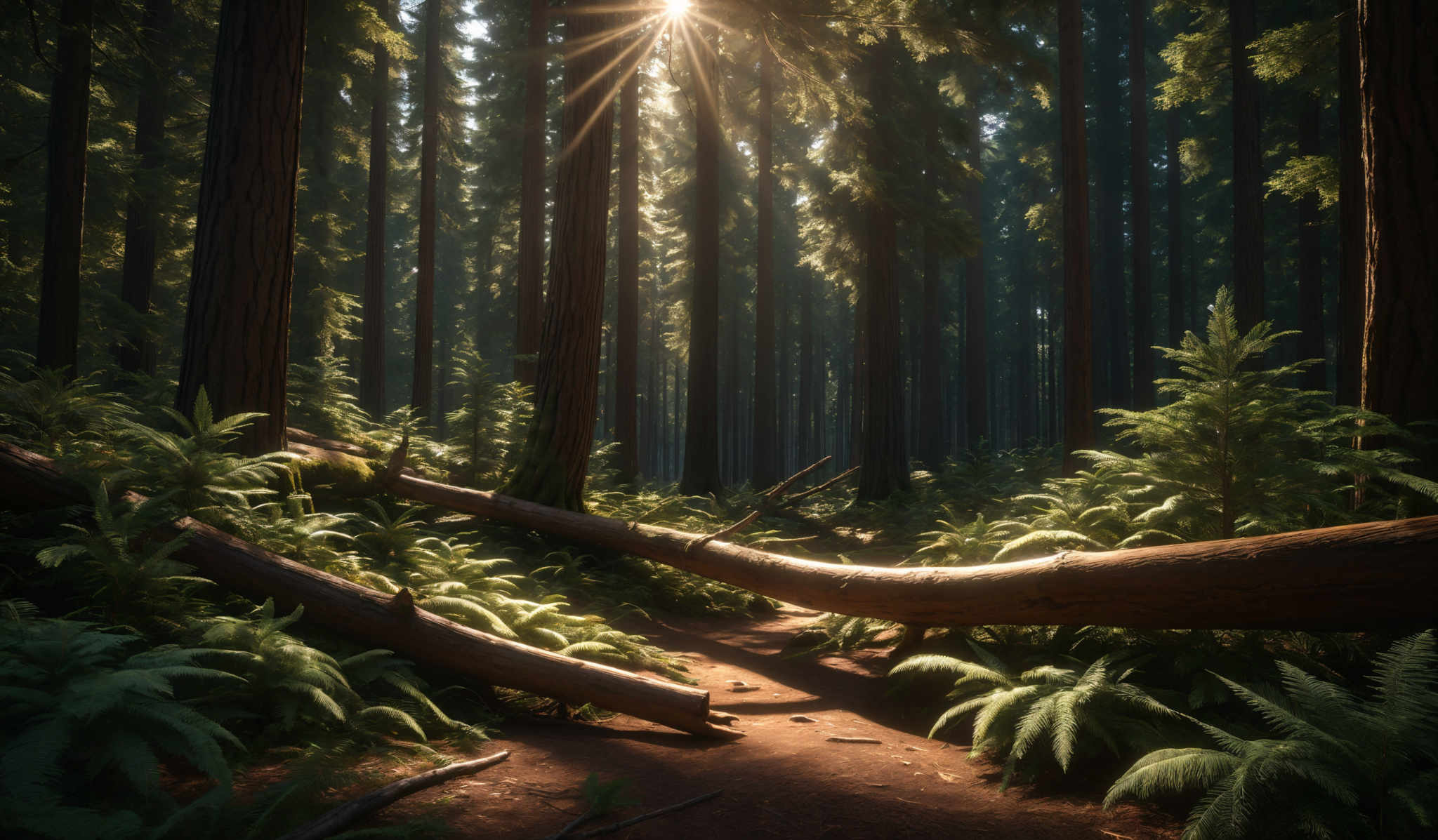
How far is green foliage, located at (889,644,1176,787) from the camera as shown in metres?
3.30

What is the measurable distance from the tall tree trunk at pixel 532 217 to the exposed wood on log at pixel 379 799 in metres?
11.1

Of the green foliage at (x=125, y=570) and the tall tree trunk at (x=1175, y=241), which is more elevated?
the tall tree trunk at (x=1175, y=241)

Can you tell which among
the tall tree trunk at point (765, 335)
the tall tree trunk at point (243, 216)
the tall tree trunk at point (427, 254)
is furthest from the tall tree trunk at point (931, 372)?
the tall tree trunk at point (243, 216)

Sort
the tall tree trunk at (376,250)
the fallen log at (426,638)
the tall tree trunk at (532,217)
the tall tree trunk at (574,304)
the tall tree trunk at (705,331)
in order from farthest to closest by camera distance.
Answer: the tall tree trunk at (376,250) → the tall tree trunk at (705,331) → the tall tree trunk at (532,217) → the tall tree trunk at (574,304) → the fallen log at (426,638)

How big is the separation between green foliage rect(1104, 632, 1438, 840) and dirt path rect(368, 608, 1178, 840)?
0.34 meters

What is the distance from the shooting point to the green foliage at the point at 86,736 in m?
2.03

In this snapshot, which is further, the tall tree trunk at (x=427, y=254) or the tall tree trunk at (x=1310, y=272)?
the tall tree trunk at (x=427, y=254)

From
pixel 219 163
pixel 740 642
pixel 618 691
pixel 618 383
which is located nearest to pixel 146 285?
pixel 618 383

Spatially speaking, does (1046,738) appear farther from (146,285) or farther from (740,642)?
(146,285)

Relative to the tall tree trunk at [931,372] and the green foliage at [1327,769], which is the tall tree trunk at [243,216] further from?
the tall tree trunk at [931,372]

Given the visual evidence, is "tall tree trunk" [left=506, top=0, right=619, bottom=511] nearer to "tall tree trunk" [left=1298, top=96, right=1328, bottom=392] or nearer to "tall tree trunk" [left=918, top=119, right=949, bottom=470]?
"tall tree trunk" [left=918, top=119, right=949, bottom=470]

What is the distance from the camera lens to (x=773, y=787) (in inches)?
132

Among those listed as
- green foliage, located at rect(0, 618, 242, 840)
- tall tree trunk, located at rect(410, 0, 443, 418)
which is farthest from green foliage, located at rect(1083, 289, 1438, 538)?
tall tree trunk, located at rect(410, 0, 443, 418)

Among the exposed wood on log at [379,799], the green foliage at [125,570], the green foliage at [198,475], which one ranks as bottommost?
the exposed wood on log at [379,799]
